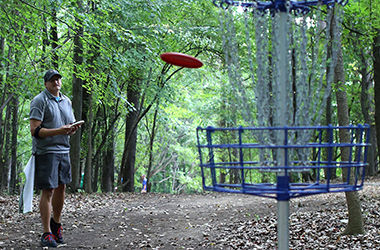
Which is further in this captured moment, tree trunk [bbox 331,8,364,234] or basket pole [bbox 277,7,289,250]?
tree trunk [bbox 331,8,364,234]

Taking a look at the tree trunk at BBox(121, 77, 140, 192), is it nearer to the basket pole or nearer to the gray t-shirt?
the gray t-shirt

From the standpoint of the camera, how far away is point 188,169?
3472cm

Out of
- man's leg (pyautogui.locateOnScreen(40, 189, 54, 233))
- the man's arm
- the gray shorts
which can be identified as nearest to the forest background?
the man's arm

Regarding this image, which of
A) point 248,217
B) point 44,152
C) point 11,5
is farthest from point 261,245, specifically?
point 11,5

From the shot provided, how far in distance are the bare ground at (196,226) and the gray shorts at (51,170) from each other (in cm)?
88

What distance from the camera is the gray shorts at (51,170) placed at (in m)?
5.01

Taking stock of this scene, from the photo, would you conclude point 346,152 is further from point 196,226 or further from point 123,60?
point 123,60

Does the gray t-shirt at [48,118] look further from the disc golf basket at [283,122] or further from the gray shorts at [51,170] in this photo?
the disc golf basket at [283,122]

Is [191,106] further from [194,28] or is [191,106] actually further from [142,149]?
[194,28]

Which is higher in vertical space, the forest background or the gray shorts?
the forest background

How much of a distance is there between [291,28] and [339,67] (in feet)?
12.8

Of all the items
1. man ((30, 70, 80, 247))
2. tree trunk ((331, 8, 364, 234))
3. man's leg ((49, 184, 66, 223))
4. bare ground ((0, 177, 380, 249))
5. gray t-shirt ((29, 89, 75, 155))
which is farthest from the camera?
bare ground ((0, 177, 380, 249))

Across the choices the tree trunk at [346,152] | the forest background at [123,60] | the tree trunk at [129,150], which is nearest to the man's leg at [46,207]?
the forest background at [123,60]

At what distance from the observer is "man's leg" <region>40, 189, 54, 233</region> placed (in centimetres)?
497
